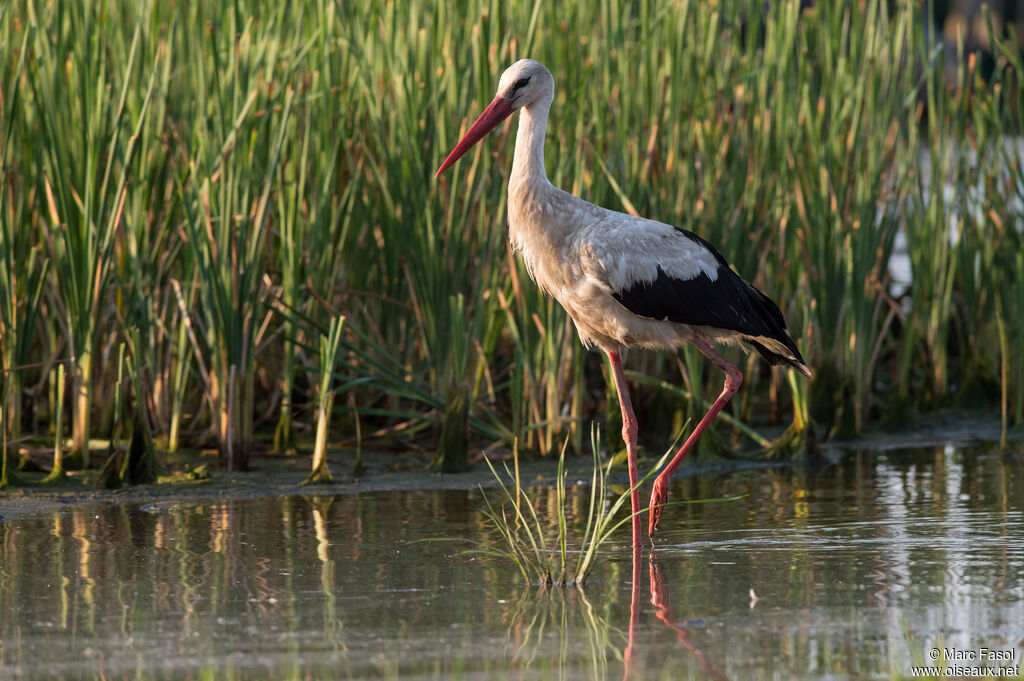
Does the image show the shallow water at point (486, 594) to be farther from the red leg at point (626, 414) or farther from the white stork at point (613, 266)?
the white stork at point (613, 266)

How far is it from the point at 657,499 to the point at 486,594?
1302mm

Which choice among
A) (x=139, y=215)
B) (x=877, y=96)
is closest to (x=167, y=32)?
(x=139, y=215)

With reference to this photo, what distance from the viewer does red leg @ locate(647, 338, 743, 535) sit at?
491 cm

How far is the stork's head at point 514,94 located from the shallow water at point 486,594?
144cm

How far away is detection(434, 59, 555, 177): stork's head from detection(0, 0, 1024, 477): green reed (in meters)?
0.63

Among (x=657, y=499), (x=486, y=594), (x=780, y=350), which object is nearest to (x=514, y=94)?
(x=780, y=350)

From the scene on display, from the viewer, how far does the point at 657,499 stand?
4.97 meters

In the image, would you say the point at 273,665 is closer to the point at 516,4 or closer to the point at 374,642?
the point at 374,642

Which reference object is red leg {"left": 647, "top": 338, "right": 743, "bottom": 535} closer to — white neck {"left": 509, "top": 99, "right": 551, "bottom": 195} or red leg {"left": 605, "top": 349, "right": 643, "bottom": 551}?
red leg {"left": 605, "top": 349, "right": 643, "bottom": 551}

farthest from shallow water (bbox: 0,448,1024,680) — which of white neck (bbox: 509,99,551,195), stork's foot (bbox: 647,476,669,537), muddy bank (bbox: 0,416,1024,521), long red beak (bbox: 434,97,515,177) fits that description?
long red beak (bbox: 434,97,515,177)

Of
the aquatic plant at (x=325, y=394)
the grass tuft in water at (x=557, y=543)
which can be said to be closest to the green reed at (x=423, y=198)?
the aquatic plant at (x=325, y=394)

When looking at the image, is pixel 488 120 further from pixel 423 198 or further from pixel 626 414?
pixel 626 414

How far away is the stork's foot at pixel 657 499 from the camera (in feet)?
15.5

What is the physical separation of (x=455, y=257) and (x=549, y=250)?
917 millimetres
